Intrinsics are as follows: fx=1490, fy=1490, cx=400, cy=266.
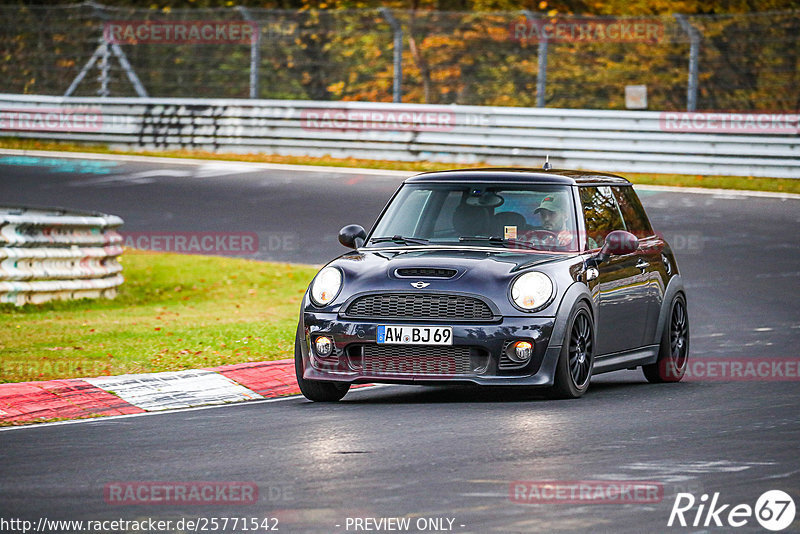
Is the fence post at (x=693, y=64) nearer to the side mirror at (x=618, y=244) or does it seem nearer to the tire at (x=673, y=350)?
the tire at (x=673, y=350)

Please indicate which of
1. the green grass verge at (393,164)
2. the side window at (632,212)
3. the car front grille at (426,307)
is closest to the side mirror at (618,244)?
the side window at (632,212)

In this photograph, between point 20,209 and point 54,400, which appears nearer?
point 54,400

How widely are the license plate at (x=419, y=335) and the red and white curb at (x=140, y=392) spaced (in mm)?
1493

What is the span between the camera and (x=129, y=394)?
1002 cm

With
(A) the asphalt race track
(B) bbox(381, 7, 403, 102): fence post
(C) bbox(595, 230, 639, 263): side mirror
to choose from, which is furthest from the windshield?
(B) bbox(381, 7, 403, 102): fence post

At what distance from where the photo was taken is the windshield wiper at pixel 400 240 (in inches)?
405

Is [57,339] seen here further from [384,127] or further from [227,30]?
[227,30]

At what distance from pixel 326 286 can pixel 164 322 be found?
5049mm

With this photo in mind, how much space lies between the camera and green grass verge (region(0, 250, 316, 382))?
11531 mm

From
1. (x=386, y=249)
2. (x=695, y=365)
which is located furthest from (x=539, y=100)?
(x=386, y=249)

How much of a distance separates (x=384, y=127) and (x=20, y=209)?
10973 mm

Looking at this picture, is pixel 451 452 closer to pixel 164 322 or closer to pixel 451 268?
pixel 451 268

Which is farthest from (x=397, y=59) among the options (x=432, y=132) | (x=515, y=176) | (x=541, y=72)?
(x=515, y=176)

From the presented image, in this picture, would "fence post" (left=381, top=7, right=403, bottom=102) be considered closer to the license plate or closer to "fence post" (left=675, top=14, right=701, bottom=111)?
"fence post" (left=675, top=14, right=701, bottom=111)
